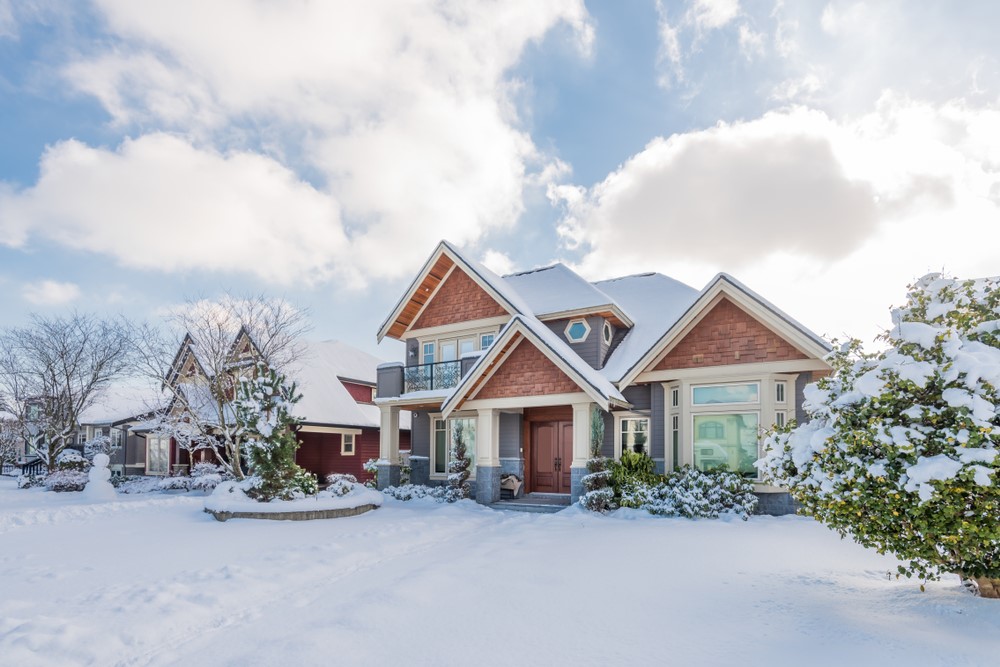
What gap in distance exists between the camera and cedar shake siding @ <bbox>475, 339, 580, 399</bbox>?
16.0m

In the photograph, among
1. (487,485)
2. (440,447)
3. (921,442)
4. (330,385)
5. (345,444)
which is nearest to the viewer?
(921,442)

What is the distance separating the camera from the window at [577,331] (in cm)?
1873

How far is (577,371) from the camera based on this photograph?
1512 centimetres

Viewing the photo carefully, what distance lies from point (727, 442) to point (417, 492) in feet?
30.1

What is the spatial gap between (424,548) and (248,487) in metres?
6.67

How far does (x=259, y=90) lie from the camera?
1183 centimetres

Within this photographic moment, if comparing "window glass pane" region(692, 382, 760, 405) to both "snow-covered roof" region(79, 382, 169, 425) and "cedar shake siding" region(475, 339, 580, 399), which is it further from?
"snow-covered roof" region(79, 382, 169, 425)

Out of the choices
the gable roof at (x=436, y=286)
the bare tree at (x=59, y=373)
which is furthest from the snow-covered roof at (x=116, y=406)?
the gable roof at (x=436, y=286)

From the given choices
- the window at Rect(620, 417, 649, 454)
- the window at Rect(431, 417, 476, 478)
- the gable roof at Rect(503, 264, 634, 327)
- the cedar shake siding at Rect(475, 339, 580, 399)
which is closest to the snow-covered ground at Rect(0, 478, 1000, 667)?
the cedar shake siding at Rect(475, 339, 580, 399)

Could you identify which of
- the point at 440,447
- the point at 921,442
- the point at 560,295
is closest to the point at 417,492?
the point at 440,447

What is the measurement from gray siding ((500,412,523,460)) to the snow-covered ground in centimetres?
669

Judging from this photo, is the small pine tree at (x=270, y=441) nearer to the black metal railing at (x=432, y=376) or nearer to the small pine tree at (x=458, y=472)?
the small pine tree at (x=458, y=472)

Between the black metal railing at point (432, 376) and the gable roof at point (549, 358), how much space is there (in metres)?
2.33

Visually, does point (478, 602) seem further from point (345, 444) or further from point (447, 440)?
point (345, 444)
